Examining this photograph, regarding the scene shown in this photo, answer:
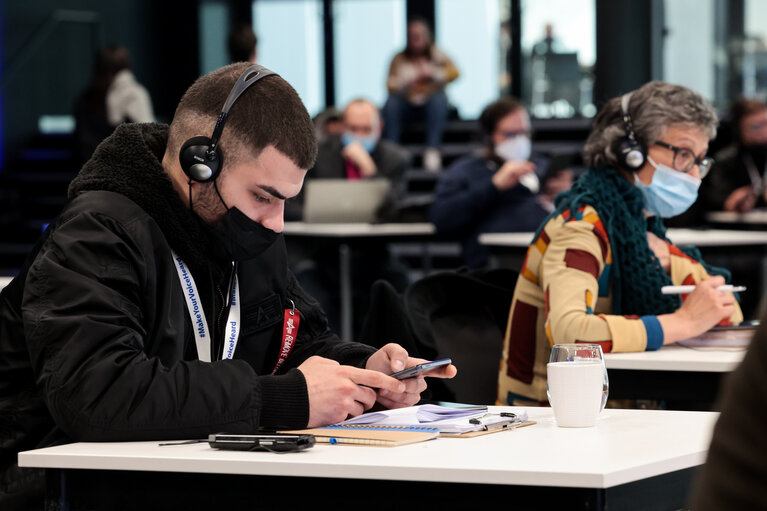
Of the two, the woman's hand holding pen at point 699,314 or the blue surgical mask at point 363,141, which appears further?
the blue surgical mask at point 363,141

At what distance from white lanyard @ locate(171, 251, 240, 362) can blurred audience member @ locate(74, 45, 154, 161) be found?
25.4 feet

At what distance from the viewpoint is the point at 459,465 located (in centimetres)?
160

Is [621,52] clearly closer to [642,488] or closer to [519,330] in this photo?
[519,330]

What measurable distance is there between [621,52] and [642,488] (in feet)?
32.6

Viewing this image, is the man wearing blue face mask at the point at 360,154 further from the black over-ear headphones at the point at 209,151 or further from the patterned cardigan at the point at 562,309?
the black over-ear headphones at the point at 209,151

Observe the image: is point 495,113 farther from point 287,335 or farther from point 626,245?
point 287,335

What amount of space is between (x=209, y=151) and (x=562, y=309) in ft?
3.69

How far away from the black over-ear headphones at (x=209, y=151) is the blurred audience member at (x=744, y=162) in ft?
24.6

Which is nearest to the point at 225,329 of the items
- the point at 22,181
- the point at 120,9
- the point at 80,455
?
the point at 80,455

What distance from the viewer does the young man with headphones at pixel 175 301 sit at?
1.85 m

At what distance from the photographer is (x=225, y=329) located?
222 cm

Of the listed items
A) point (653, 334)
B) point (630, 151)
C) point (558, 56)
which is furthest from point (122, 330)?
point (558, 56)

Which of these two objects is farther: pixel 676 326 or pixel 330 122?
pixel 330 122

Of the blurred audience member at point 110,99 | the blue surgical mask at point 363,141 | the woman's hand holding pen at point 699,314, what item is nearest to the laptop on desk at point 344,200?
the blue surgical mask at point 363,141
